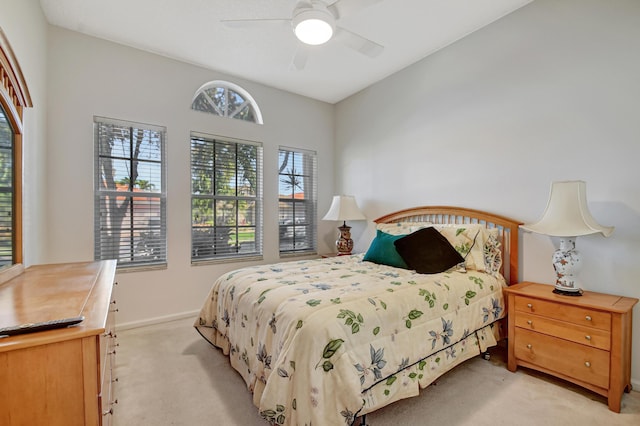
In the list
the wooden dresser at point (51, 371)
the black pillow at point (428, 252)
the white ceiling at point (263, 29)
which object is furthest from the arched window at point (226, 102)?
the wooden dresser at point (51, 371)

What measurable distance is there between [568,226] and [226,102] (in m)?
3.77

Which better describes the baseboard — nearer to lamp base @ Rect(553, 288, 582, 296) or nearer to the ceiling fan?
the ceiling fan

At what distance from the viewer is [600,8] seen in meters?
2.18

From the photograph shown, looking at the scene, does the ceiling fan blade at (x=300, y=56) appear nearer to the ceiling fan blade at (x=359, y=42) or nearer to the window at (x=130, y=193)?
the ceiling fan blade at (x=359, y=42)

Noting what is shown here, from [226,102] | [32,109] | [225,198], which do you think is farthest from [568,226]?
[32,109]

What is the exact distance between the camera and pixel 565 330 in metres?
1.98

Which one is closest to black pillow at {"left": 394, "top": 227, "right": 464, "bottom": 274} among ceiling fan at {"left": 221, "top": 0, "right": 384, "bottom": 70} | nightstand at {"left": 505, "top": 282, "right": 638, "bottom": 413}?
nightstand at {"left": 505, "top": 282, "right": 638, "bottom": 413}

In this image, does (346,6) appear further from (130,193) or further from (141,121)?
(130,193)

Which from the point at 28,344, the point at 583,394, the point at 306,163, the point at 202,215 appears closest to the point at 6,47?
the point at 28,344

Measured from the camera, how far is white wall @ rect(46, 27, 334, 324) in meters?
2.80

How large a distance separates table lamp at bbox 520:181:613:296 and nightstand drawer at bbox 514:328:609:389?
1.16ft

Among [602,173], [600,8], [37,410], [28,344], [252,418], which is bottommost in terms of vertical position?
[252,418]

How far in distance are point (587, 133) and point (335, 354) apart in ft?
8.10

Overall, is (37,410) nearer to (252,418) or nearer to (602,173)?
(252,418)
